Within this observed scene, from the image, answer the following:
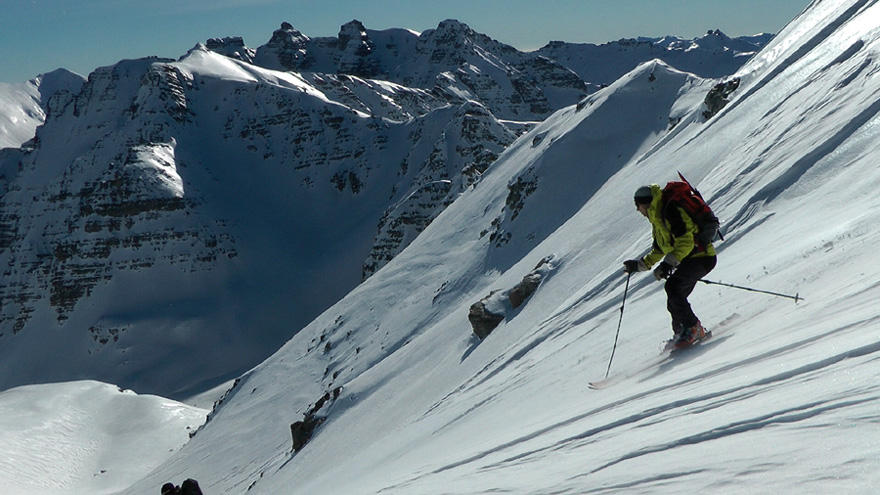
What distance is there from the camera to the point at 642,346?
9.00 meters

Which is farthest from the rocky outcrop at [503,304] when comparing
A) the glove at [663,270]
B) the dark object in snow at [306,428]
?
the glove at [663,270]

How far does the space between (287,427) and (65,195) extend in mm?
98196

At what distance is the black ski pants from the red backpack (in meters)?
0.22

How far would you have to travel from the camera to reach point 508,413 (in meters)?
9.75

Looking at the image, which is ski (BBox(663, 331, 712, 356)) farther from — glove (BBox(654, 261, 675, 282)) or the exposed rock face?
the exposed rock face

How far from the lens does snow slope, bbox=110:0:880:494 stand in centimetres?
456

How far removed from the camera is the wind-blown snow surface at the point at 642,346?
457 cm

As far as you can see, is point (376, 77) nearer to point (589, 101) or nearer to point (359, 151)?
point (359, 151)

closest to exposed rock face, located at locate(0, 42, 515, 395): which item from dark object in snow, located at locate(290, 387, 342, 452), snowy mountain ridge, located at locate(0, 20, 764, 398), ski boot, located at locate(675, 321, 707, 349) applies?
snowy mountain ridge, located at locate(0, 20, 764, 398)

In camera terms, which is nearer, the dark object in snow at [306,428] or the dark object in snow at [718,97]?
the dark object in snow at [306,428]

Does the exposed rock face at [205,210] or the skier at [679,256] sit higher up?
the exposed rock face at [205,210]

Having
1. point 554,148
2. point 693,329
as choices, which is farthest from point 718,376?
point 554,148

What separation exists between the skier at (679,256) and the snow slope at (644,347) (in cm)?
34

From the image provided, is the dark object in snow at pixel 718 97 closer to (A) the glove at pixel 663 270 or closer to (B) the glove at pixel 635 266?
(B) the glove at pixel 635 266
